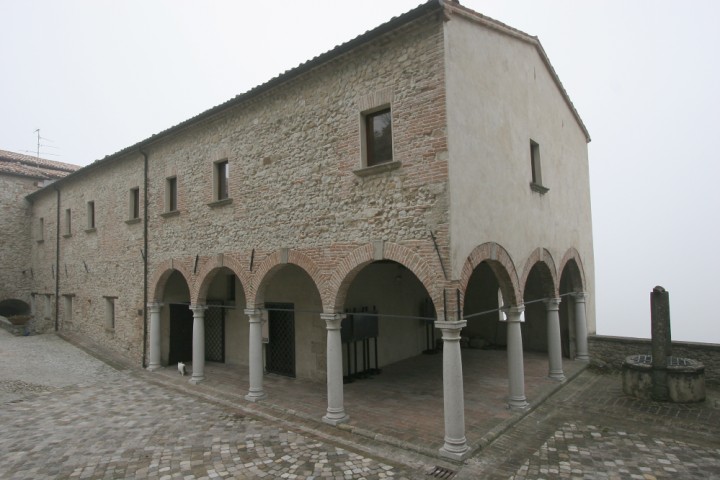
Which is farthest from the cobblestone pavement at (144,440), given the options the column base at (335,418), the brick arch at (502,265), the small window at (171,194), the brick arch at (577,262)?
the brick arch at (577,262)

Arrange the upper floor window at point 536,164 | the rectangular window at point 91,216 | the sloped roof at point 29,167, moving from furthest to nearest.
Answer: the sloped roof at point 29,167 < the rectangular window at point 91,216 < the upper floor window at point 536,164

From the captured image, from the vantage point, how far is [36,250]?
74.4ft

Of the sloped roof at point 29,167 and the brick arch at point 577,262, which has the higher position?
the sloped roof at point 29,167

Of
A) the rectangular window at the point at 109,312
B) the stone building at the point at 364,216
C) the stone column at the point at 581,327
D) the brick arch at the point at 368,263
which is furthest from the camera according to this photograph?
the rectangular window at the point at 109,312

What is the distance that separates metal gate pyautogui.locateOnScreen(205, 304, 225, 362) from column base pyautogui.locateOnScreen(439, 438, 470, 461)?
10.0m

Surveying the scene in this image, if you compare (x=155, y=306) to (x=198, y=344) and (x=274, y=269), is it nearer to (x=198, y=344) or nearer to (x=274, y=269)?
(x=198, y=344)

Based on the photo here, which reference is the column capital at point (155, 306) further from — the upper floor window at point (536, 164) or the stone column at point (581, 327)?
the stone column at point (581, 327)

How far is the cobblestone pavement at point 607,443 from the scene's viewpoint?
6.63m

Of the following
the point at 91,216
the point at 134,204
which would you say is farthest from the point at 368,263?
the point at 91,216

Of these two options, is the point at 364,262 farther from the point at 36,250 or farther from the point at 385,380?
the point at 36,250

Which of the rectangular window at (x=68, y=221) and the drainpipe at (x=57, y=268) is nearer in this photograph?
the rectangular window at (x=68, y=221)

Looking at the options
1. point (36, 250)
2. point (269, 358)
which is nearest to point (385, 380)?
point (269, 358)

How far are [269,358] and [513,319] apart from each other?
301 inches

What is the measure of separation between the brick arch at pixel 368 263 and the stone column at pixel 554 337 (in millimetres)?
5309
